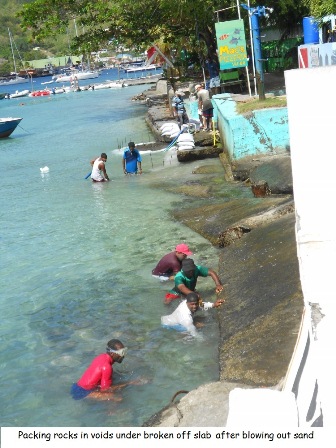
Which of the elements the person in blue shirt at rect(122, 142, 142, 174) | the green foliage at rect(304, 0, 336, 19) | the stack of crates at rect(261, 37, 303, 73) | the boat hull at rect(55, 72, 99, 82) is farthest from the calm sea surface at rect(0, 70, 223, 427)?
the boat hull at rect(55, 72, 99, 82)

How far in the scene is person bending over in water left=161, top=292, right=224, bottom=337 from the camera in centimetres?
968

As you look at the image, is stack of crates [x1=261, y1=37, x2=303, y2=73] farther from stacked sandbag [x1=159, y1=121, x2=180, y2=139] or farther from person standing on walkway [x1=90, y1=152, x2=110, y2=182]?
person standing on walkway [x1=90, y1=152, x2=110, y2=182]

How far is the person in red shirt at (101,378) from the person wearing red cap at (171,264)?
3109 mm

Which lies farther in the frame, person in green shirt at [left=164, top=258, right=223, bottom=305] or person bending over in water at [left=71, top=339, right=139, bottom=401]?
person in green shirt at [left=164, top=258, right=223, bottom=305]

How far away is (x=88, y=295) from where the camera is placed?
38.8ft

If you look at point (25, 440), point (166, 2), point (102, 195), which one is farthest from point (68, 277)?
point (166, 2)

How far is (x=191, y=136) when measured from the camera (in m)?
22.9

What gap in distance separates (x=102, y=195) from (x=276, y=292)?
11014 millimetres

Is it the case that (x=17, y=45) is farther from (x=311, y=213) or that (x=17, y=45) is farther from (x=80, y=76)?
(x=311, y=213)

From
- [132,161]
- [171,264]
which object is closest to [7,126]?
[132,161]

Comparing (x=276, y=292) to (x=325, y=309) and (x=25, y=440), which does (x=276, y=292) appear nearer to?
(x=325, y=309)

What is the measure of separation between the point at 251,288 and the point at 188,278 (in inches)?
48.3

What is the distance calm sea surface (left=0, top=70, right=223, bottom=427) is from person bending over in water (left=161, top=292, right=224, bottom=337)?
0.46ft

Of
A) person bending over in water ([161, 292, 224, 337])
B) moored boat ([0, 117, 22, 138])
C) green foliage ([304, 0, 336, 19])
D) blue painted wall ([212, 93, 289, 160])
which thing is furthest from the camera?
moored boat ([0, 117, 22, 138])
